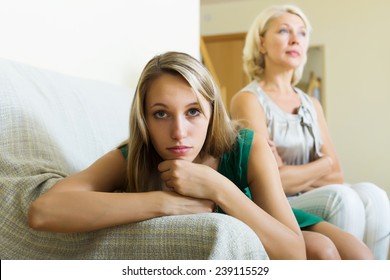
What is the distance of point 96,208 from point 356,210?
3.03ft

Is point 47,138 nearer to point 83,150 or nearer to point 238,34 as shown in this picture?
point 83,150

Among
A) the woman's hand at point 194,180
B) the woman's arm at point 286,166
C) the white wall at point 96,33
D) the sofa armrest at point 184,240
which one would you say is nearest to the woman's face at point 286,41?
the woman's arm at point 286,166

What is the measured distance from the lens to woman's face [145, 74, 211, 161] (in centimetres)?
95

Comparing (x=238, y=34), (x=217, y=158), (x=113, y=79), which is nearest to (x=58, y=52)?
(x=113, y=79)

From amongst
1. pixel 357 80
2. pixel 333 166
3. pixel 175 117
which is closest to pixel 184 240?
pixel 175 117

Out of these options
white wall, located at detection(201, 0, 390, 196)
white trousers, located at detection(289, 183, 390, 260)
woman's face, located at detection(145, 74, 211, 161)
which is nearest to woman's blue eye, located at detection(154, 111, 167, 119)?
woman's face, located at detection(145, 74, 211, 161)

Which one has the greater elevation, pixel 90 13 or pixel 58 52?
pixel 90 13

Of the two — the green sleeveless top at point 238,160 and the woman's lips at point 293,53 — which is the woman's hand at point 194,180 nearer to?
the green sleeveless top at point 238,160

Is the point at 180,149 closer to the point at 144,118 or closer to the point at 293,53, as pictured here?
the point at 144,118

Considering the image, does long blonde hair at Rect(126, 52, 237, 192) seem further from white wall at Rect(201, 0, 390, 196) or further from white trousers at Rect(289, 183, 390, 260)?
white wall at Rect(201, 0, 390, 196)

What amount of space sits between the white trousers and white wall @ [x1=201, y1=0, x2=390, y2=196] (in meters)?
3.30
